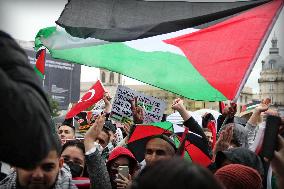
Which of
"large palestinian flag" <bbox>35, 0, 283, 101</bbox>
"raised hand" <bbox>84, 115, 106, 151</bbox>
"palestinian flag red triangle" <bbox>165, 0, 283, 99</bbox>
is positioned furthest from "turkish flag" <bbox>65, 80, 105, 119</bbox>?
"raised hand" <bbox>84, 115, 106, 151</bbox>

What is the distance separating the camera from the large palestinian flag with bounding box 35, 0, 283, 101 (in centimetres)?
466

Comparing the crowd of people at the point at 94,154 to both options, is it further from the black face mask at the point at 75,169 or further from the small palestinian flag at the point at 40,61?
the small palestinian flag at the point at 40,61

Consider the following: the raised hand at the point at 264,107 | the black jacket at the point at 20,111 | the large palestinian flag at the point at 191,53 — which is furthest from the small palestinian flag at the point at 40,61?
the black jacket at the point at 20,111

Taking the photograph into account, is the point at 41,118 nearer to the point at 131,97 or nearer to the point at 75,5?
the point at 75,5

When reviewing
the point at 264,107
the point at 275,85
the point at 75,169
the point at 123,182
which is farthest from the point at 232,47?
the point at 275,85

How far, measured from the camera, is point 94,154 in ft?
10.0

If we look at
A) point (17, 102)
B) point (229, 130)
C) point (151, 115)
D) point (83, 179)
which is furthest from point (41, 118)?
point (151, 115)

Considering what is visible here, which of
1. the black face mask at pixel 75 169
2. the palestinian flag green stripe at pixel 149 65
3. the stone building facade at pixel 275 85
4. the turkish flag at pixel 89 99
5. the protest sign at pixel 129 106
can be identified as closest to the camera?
the black face mask at pixel 75 169

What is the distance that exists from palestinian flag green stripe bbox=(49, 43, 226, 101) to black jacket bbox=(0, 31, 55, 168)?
3643 millimetres

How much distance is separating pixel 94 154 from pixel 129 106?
289 cm

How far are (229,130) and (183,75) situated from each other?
1085 millimetres

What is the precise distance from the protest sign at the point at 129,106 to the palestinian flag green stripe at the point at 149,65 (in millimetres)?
652

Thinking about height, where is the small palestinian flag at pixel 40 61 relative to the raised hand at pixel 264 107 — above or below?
above

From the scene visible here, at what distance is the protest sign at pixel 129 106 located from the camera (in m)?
5.77
